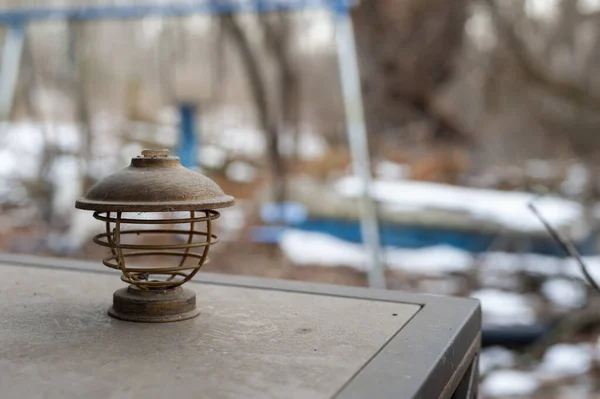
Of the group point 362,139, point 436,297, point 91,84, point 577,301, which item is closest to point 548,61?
point 577,301

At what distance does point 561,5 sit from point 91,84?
15.1 feet

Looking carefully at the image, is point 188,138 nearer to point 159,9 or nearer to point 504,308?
point 159,9

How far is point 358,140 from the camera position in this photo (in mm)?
3924

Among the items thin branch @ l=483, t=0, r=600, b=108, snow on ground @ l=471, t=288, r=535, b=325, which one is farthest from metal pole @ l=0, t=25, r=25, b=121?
thin branch @ l=483, t=0, r=600, b=108

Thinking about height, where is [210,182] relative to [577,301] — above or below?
above

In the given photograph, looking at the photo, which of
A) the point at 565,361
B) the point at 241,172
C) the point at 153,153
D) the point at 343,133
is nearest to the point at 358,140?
the point at 565,361

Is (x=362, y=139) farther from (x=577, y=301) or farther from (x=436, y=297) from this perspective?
(x=577, y=301)

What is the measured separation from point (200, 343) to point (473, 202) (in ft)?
19.4

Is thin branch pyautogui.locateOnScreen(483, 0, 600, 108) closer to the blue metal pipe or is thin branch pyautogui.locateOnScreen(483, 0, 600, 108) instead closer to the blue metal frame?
the blue metal frame

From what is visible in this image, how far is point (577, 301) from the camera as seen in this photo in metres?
5.70

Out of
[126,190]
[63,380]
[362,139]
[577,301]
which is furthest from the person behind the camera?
A: [577,301]

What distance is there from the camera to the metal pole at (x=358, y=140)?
3.83m

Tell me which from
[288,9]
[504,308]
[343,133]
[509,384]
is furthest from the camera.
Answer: [343,133]

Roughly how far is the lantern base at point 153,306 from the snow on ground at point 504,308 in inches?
147
